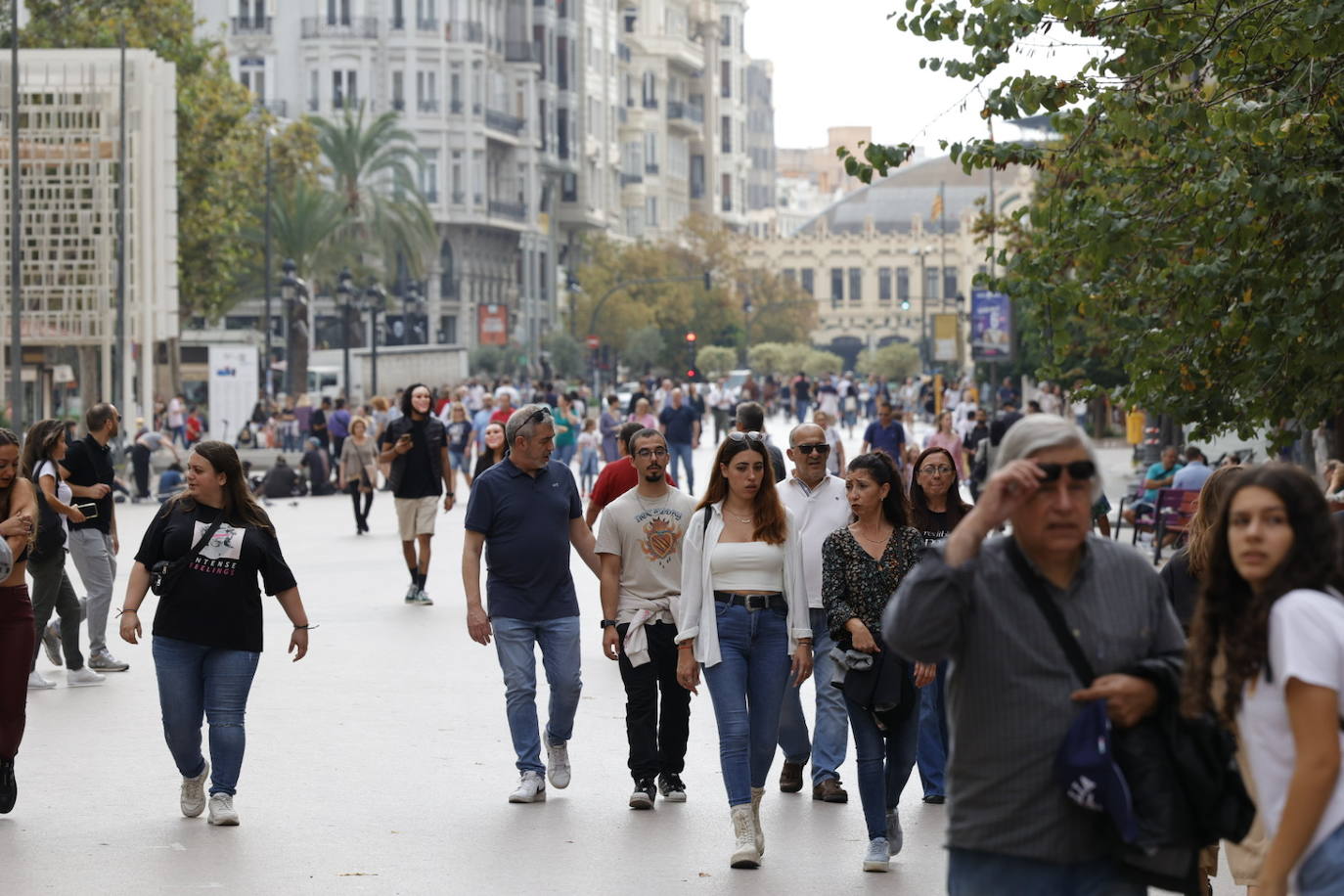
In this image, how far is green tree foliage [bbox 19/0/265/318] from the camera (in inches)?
1939

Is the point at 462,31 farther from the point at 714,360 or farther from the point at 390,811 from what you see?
the point at 390,811

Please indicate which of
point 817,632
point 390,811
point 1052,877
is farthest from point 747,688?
point 1052,877

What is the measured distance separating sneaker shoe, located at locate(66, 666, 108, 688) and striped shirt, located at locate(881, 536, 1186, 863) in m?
9.42

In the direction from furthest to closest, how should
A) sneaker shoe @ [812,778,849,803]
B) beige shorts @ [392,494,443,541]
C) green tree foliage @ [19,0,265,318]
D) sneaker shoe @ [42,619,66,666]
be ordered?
1. green tree foliage @ [19,0,265,318]
2. beige shorts @ [392,494,443,541]
3. sneaker shoe @ [42,619,66,666]
4. sneaker shoe @ [812,778,849,803]

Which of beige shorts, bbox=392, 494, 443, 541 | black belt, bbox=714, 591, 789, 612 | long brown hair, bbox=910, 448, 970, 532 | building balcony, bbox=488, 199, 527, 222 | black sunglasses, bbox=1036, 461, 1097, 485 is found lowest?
beige shorts, bbox=392, 494, 443, 541

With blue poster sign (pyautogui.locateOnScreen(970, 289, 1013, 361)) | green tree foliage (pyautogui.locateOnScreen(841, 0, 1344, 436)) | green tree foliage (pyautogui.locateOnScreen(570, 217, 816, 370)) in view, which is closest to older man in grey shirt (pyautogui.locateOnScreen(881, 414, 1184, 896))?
green tree foliage (pyautogui.locateOnScreen(841, 0, 1344, 436))

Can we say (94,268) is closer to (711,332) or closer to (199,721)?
(199,721)

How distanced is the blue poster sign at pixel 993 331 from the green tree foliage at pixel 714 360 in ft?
180

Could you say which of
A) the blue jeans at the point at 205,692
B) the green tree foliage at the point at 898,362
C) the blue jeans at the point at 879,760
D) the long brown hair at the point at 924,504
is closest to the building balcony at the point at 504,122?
the green tree foliage at the point at 898,362

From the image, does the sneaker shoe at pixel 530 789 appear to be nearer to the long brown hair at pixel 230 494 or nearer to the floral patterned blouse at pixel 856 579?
the long brown hair at pixel 230 494

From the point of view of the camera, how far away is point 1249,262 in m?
13.3

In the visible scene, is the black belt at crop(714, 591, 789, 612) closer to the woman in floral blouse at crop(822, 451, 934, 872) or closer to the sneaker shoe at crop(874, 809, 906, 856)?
the woman in floral blouse at crop(822, 451, 934, 872)

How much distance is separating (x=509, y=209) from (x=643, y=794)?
266 ft

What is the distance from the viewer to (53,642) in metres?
13.4
